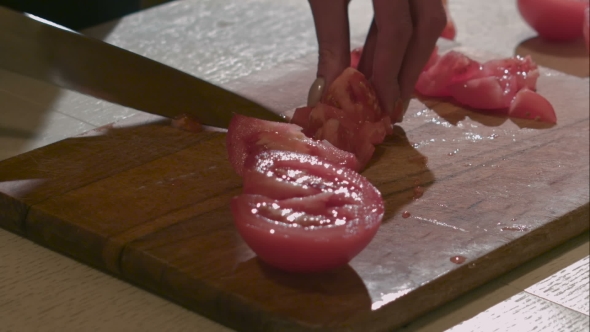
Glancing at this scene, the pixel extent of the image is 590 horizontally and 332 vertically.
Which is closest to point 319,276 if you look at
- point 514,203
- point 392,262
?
point 392,262

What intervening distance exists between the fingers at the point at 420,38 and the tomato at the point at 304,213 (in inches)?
22.5

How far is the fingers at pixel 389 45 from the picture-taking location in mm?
1590

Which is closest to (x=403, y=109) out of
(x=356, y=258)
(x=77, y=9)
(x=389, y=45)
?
(x=389, y=45)

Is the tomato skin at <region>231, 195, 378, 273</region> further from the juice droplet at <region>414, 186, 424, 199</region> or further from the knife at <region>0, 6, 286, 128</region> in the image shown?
the knife at <region>0, 6, 286, 128</region>

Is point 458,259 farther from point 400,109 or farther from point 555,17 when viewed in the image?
point 555,17

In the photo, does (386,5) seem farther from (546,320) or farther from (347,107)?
(546,320)

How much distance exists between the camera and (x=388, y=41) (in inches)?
63.0

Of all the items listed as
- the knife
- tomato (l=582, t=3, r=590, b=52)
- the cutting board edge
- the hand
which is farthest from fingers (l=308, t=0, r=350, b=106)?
tomato (l=582, t=3, r=590, b=52)

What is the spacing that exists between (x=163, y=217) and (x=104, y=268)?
0.12m

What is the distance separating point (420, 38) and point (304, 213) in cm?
69

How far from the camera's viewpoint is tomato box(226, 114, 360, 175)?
4.39 ft

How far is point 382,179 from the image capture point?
144cm

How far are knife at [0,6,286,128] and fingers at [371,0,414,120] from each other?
0.21 metres

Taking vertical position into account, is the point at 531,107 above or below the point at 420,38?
below
